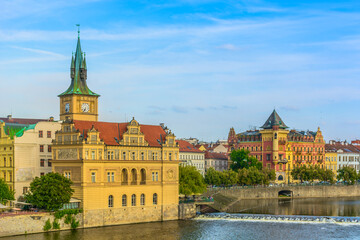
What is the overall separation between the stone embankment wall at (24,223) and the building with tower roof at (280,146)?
3471 inches

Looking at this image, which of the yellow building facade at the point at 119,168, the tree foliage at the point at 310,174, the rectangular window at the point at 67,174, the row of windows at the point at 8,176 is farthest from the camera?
the tree foliage at the point at 310,174

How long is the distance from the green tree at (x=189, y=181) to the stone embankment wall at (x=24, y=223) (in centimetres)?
2534

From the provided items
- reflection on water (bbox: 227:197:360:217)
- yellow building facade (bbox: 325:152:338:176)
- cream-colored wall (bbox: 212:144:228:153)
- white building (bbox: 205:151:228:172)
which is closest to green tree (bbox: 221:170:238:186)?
reflection on water (bbox: 227:197:360:217)

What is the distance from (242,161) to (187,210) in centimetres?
5881

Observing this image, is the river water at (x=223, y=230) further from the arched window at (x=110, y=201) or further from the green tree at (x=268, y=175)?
the green tree at (x=268, y=175)

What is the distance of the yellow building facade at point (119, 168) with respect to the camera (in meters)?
84.6

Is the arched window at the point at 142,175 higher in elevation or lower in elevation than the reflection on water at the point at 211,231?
higher

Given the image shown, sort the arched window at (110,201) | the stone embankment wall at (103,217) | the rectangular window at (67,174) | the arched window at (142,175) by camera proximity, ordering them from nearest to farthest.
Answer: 1. the stone embankment wall at (103,217)
2. the rectangular window at (67,174)
3. the arched window at (110,201)
4. the arched window at (142,175)

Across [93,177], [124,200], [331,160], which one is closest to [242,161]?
[331,160]

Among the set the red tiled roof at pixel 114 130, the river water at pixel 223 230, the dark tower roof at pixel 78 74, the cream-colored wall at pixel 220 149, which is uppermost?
the dark tower roof at pixel 78 74

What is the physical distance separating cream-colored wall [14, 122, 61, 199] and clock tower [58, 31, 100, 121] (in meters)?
9.09

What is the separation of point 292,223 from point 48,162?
1433 inches

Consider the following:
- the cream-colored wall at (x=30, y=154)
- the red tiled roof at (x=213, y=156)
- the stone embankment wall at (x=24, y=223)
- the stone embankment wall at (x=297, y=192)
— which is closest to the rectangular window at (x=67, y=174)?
the stone embankment wall at (x=24, y=223)

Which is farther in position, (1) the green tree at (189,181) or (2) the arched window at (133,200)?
(1) the green tree at (189,181)
